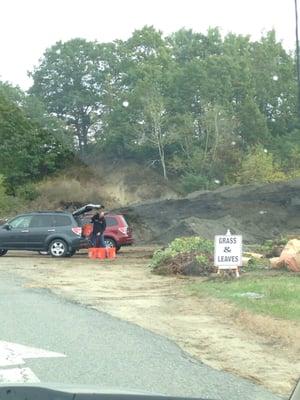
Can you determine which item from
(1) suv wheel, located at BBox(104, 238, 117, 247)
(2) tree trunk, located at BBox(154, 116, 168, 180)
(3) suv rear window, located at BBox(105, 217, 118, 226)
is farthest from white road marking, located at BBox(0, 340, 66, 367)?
(2) tree trunk, located at BBox(154, 116, 168, 180)

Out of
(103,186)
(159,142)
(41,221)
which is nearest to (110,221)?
(41,221)

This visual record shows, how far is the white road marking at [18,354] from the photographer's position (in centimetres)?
755

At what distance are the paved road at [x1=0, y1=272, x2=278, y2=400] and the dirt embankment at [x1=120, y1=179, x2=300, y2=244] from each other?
2518 centimetres

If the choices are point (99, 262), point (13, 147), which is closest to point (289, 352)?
point (99, 262)

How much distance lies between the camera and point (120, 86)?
84.1m

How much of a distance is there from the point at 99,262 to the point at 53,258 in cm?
305

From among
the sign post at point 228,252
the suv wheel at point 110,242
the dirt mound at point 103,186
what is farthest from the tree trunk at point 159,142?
the sign post at point 228,252

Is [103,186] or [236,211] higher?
[103,186]

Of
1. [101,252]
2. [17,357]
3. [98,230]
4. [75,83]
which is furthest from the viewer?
[75,83]

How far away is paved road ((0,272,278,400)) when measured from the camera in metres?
6.52

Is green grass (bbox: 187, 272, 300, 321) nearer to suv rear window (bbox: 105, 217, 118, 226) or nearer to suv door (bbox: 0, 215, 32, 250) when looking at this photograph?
suv door (bbox: 0, 215, 32, 250)

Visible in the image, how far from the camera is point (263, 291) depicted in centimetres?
1315

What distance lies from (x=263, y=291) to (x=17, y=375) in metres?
7.14

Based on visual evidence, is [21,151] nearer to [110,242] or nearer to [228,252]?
[110,242]
